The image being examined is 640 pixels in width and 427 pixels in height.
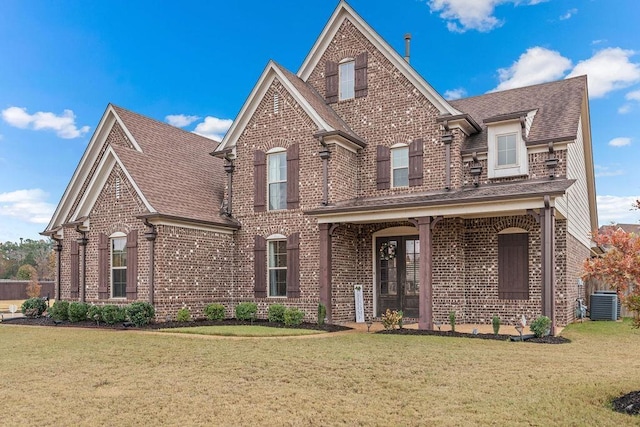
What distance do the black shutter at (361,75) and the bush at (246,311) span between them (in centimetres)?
783

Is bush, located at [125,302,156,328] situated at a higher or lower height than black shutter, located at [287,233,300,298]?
lower

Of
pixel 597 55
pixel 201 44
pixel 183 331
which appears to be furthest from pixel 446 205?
pixel 201 44

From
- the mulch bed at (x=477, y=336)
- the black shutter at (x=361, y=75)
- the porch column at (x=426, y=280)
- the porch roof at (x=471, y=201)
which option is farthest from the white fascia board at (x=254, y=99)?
the mulch bed at (x=477, y=336)

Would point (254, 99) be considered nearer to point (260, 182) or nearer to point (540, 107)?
point (260, 182)

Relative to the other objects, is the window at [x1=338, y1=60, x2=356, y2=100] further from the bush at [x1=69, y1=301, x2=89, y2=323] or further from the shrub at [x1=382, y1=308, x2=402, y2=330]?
the bush at [x1=69, y1=301, x2=89, y2=323]

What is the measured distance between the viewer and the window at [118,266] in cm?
1780

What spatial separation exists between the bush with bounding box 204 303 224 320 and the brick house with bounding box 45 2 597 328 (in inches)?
12.3

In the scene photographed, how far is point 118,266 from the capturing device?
58.9 ft

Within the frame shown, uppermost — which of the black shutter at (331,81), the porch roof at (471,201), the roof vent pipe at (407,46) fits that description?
the roof vent pipe at (407,46)

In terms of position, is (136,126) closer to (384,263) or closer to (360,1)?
(360,1)

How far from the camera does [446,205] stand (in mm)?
14516

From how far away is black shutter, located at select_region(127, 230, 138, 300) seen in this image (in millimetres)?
17109

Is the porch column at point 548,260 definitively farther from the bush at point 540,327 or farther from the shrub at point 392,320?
the shrub at point 392,320

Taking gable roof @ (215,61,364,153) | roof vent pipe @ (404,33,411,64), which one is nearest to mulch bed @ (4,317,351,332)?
gable roof @ (215,61,364,153)
